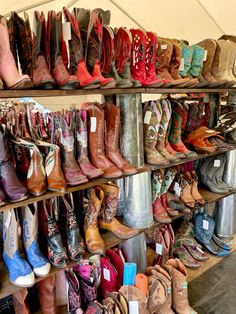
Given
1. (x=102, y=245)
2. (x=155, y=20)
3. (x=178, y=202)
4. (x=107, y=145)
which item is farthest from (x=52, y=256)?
(x=155, y=20)

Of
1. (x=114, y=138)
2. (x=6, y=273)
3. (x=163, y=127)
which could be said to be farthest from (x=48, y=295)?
(x=163, y=127)

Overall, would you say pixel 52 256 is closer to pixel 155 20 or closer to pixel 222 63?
pixel 222 63

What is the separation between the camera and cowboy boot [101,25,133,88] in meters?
1.48

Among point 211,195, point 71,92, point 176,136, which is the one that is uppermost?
point 71,92

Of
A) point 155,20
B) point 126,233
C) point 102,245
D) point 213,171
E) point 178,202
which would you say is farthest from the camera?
point 155,20

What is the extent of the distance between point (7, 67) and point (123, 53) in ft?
2.20

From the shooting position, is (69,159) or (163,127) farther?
(163,127)

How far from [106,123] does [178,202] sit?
918 millimetres

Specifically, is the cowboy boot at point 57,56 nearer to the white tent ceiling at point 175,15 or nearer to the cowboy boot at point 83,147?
the cowboy boot at point 83,147

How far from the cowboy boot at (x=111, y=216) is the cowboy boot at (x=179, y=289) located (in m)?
0.35

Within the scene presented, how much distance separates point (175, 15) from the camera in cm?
403

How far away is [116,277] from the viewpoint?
1819mm

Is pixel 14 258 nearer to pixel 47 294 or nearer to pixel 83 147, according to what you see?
pixel 47 294

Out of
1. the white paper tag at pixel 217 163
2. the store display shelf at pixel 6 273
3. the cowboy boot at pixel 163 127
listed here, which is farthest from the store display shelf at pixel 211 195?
the store display shelf at pixel 6 273
